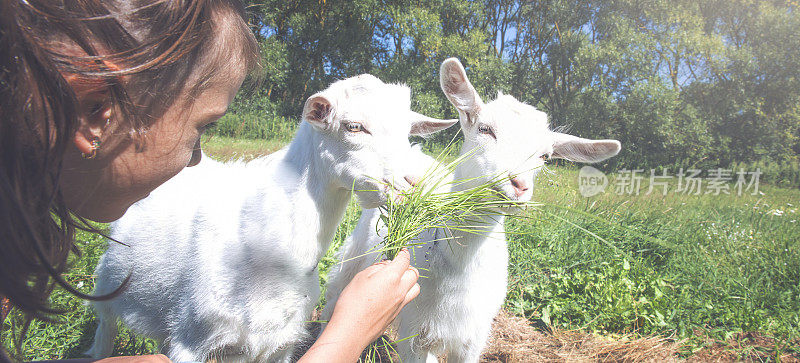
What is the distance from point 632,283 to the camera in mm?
3910

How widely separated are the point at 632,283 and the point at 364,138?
10.4ft

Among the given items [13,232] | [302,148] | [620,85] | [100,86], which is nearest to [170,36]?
[100,86]

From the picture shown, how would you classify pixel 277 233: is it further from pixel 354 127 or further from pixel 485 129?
pixel 485 129

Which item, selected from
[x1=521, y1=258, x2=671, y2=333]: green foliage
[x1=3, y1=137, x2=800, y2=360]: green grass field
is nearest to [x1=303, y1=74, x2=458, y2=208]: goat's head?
[x1=3, y1=137, x2=800, y2=360]: green grass field

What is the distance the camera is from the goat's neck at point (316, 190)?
2.20 m

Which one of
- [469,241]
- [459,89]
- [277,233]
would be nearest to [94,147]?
[277,233]

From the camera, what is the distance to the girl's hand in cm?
132

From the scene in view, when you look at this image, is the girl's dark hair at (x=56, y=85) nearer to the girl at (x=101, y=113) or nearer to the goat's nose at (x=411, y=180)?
the girl at (x=101, y=113)

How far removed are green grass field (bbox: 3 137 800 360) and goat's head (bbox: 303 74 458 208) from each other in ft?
3.77

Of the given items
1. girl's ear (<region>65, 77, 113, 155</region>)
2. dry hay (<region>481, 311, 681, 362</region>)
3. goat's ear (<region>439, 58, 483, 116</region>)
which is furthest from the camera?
dry hay (<region>481, 311, 681, 362</region>)

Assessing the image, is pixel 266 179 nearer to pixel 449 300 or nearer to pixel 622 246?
pixel 449 300

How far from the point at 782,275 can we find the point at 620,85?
1489cm

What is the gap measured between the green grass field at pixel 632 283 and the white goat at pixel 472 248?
611 mm

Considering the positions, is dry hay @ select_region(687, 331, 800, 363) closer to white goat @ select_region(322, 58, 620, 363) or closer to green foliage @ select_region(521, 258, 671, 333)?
green foliage @ select_region(521, 258, 671, 333)
